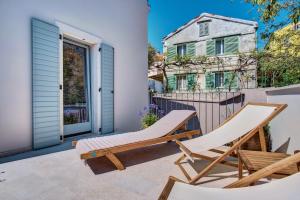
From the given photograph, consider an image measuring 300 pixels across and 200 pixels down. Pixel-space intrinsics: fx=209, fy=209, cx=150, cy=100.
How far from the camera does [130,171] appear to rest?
312cm

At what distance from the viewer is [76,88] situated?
5.67m

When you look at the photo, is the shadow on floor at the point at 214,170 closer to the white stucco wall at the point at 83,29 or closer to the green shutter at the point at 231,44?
the white stucco wall at the point at 83,29

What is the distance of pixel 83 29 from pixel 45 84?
75.7 inches

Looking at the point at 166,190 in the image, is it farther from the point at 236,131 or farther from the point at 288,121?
the point at 288,121

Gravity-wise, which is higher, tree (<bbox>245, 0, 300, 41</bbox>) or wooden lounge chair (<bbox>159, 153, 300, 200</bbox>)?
tree (<bbox>245, 0, 300, 41</bbox>)

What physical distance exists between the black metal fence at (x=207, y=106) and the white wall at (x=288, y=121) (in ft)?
3.94

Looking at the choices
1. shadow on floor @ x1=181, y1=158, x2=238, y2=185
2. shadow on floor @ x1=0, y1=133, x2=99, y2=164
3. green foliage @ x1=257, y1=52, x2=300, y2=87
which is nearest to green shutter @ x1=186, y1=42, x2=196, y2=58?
green foliage @ x1=257, y1=52, x2=300, y2=87

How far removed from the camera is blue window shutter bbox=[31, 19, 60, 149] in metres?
4.17

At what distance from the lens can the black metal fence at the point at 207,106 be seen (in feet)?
17.1

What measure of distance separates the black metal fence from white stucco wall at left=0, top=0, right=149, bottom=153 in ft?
3.77

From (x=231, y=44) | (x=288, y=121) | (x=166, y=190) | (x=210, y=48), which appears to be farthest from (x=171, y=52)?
(x=166, y=190)

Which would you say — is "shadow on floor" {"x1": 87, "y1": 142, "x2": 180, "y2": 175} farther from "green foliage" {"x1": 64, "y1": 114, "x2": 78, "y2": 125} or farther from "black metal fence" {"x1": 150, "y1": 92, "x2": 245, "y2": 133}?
"green foliage" {"x1": 64, "y1": 114, "x2": 78, "y2": 125}

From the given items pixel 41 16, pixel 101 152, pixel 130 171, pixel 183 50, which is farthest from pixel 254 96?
pixel 183 50

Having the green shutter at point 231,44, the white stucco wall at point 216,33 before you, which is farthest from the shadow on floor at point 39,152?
the green shutter at point 231,44
